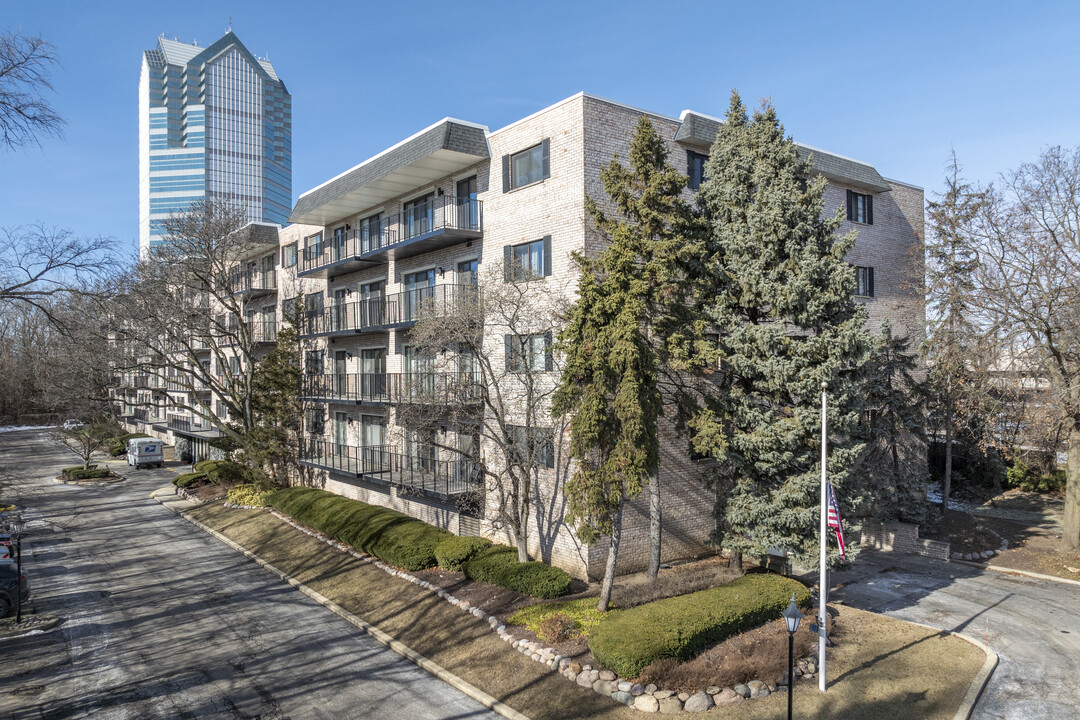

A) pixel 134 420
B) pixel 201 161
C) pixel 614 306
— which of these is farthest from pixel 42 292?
pixel 201 161

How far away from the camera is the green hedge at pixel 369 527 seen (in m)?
20.1

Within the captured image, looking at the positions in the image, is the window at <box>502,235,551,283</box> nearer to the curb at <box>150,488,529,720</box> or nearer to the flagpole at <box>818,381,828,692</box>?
the flagpole at <box>818,381,828,692</box>

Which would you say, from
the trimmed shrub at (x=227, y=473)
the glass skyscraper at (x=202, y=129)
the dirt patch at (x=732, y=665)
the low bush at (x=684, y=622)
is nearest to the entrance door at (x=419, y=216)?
the low bush at (x=684, y=622)

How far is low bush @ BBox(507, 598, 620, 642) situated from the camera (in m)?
14.6

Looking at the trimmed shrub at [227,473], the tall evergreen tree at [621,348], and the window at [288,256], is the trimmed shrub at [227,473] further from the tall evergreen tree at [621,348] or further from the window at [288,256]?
the tall evergreen tree at [621,348]

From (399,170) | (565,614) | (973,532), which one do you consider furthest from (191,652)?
(973,532)

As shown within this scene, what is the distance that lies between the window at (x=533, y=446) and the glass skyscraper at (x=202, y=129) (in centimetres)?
16273

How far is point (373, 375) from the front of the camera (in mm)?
26953

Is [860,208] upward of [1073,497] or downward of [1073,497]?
upward

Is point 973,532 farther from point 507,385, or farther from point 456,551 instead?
point 456,551

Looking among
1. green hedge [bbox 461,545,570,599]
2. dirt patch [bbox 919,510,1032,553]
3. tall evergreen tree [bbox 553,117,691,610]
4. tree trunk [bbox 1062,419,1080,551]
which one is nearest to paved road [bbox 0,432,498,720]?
green hedge [bbox 461,545,570,599]

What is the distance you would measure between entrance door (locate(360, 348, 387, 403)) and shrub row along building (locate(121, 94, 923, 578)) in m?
0.09

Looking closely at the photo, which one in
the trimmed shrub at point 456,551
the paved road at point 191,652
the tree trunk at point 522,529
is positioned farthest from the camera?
the trimmed shrub at point 456,551

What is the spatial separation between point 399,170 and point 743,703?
20017 mm
